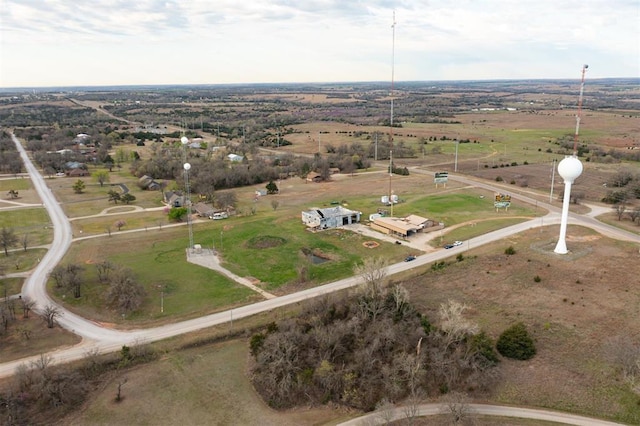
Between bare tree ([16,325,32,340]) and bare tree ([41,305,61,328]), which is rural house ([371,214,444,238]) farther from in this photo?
bare tree ([16,325,32,340])

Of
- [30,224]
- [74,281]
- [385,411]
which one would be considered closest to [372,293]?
[385,411]

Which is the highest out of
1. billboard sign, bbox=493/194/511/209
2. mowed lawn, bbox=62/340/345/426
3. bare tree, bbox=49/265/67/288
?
billboard sign, bbox=493/194/511/209

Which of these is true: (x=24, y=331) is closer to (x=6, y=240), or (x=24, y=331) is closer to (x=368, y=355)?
(x=6, y=240)

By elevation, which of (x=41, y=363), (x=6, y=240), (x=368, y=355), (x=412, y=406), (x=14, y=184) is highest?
(x=6, y=240)

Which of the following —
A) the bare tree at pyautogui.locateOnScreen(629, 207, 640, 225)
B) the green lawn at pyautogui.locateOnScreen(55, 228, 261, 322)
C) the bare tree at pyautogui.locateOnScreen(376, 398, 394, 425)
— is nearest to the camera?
the bare tree at pyautogui.locateOnScreen(376, 398, 394, 425)

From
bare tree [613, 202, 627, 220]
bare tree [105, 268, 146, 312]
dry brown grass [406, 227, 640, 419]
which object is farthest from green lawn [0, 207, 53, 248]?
bare tree [613, 202, 627, 220]
